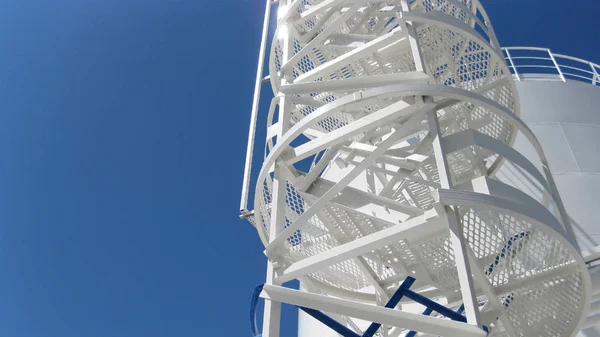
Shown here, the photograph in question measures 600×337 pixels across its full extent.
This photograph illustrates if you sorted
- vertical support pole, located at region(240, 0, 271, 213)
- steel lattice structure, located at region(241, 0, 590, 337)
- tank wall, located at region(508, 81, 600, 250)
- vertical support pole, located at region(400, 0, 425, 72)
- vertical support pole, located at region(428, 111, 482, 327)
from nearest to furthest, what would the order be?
vertical support pole, located at region(428, 111, 482, 327)
steel lattice structure, located at region(241, 0, 590, 337)
vertical support pole, located at region(400, 0, 425, 72)
vertical support pole, located at region(240, 0, 271, 213)
tank wall, located at region(508, 81, 600, 250)

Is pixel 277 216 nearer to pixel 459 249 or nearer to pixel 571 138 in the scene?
pixel 459 249

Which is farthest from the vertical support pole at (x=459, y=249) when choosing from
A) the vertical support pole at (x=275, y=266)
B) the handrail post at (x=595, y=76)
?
the handrail post at (x=595, y=76)

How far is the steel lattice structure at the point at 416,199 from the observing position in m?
4.11

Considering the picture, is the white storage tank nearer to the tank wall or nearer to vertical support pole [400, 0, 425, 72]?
the tank wall

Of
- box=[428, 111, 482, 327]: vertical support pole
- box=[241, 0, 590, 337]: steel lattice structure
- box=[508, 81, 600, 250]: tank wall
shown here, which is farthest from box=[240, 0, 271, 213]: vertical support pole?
box=[508, 81, 600, 250]: tank wall

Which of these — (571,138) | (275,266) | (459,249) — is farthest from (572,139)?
(275,266)

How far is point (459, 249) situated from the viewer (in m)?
3.75

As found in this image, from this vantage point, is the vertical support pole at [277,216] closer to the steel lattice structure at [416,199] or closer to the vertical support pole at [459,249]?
the steel lattice structure at [416,199]

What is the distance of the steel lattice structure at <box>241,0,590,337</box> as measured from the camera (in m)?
4.11

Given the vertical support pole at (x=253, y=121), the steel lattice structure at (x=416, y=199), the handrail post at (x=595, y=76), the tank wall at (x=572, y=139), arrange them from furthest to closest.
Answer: the handrail post at (x=595, y=76), the tank wall at (x=572, y=139), the vertical support pole at (x=253, y=121), the steel lattice structure at (x=416, y=199)

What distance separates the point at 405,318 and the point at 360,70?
4521 millimetres

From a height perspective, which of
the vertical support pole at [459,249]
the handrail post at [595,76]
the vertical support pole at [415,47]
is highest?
the handrail post at [595,76]

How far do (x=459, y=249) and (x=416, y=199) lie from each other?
3421 millimetres

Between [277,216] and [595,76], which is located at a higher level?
[595,76]
